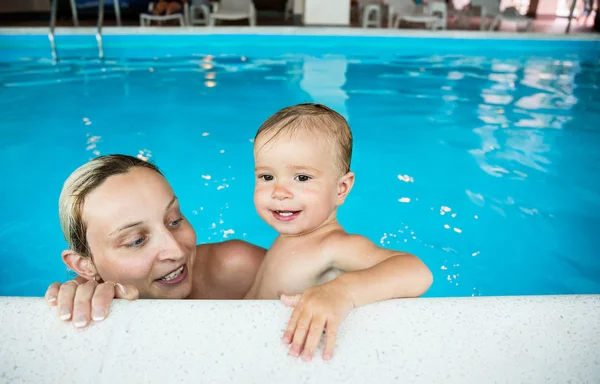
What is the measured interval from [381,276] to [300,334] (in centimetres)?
33

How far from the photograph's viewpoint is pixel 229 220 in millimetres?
4410

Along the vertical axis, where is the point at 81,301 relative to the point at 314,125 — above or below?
below

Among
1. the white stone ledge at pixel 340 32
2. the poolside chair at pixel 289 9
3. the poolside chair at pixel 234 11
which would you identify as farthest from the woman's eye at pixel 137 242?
the poolside chair at pixel 289 9

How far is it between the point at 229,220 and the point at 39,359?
11.0 ft

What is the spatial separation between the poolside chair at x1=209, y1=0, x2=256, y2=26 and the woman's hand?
39.2 feet

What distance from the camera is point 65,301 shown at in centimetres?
114

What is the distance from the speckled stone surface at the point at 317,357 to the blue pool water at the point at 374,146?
2541 millimetres

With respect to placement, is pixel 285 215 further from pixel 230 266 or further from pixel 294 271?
pixel 230 266

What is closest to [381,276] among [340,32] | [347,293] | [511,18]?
[347,293]

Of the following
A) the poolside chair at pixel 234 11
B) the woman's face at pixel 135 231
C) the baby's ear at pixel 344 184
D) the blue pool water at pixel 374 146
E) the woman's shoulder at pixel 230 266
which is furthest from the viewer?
the poolside chair at pixel 234 11

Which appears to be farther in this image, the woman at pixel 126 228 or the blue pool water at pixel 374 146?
the blue pool water at pixel 374 146

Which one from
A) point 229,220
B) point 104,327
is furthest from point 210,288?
point 229,220

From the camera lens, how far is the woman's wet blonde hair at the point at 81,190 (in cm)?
161

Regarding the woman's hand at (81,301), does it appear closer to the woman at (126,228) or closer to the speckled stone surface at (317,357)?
the speckled stone surface at (317,357)
